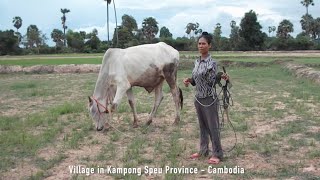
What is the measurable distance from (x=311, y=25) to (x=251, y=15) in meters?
24.9

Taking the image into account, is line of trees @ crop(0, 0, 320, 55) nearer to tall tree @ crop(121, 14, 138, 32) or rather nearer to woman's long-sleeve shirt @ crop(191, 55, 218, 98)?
tall tree @ crop(121, 14, 138, 32)

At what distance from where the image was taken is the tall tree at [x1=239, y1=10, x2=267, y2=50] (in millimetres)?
61531

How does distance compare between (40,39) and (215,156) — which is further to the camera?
(40,39)

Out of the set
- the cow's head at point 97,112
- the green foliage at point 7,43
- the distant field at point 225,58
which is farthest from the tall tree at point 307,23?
the cow's head at point 97,112

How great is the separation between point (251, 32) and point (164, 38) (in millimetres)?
18420

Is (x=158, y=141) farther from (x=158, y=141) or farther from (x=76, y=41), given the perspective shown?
(x=76, y=41)

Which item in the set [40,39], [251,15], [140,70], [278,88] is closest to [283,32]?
[251,15]

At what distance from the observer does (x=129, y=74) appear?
970 cm

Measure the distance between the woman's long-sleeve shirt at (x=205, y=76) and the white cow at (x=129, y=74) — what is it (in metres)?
2.95

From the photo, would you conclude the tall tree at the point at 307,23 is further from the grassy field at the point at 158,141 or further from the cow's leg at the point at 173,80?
the cow's leg at the point at 173,80

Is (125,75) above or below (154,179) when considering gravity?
above

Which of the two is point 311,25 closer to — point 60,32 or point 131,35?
point 131,35

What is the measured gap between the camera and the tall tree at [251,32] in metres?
61.5

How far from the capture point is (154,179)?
586 centimetres
